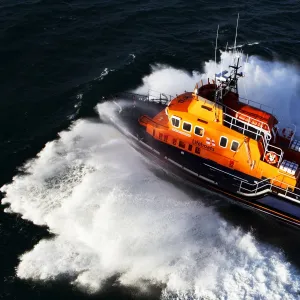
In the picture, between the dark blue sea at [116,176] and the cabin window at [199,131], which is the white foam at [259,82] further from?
the cabin window at [199,131]

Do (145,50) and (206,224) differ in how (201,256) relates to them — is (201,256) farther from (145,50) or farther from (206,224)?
(145,50)

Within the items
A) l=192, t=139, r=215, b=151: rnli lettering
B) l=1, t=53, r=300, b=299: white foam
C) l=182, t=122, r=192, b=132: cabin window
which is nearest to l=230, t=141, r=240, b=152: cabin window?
l=192, t=139, r=215, b=151: rnli lettering

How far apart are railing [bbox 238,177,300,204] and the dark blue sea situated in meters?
1.01

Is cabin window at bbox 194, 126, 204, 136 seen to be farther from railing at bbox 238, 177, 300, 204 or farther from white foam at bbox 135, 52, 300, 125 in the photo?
white foam at bbox 135, 52, 300, 125

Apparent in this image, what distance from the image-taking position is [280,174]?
11.4 m

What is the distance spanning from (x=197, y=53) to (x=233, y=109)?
29.7ft

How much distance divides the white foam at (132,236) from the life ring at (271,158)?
242 cm

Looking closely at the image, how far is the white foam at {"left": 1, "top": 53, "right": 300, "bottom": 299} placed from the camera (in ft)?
34.1

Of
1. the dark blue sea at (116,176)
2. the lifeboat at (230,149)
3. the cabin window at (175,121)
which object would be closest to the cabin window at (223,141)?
the lifeboat at (230,149)

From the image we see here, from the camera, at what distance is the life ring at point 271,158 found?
1135 centimetres

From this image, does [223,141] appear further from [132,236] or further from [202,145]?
[132,236]

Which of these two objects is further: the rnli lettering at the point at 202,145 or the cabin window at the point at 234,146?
the rnli lettering at the point at 202,145

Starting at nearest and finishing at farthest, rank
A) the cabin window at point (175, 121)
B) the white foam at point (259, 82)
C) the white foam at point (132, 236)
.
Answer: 1. the white foam at point (132, 236)
2. the cabin window at point (175, 121)
3. the white foam at point (259, 82)

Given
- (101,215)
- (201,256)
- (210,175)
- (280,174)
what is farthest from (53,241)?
(280,174)
